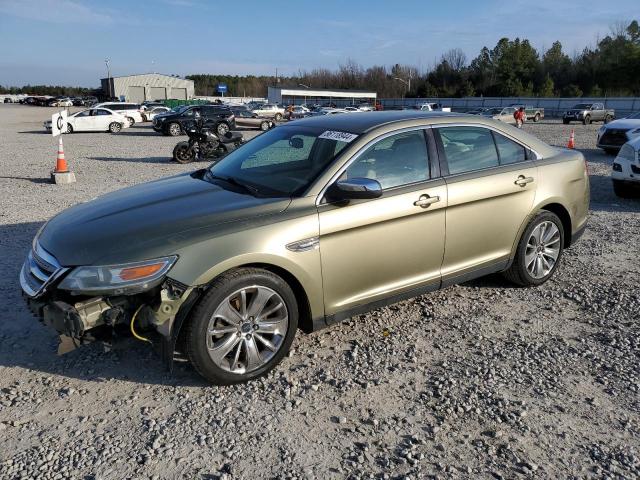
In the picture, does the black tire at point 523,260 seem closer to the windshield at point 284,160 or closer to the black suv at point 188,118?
the windshield at point 284,160

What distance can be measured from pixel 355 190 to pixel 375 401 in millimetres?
1369

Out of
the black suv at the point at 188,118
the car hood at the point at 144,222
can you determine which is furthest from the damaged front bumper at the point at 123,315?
the black suv at the point at 188,118

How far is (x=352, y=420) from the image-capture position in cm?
309

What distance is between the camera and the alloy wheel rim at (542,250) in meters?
4.95

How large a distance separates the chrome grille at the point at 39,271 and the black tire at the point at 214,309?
2.87 feet

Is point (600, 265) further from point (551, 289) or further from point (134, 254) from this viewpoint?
point (134, 254)

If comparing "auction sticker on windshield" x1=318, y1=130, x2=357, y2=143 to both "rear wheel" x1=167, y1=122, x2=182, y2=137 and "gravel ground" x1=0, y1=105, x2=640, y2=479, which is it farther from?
"rear wheel" x1=167, y1=122, x2=182, y2=137

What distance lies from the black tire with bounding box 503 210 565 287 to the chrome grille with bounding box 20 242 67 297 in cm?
376

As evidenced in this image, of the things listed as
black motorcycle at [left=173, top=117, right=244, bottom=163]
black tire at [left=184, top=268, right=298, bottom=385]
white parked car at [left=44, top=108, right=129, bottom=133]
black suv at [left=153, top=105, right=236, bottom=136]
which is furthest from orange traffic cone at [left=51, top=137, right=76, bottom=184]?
white parked car at [left=44, top=108, right=129, bottom=133]

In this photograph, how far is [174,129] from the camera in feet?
88.9

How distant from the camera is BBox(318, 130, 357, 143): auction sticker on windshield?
4.04 metres

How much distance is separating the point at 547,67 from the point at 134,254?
101718 millimetres

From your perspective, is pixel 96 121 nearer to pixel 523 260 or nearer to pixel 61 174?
pixel 61 174

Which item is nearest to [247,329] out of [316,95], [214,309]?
[214,309]
